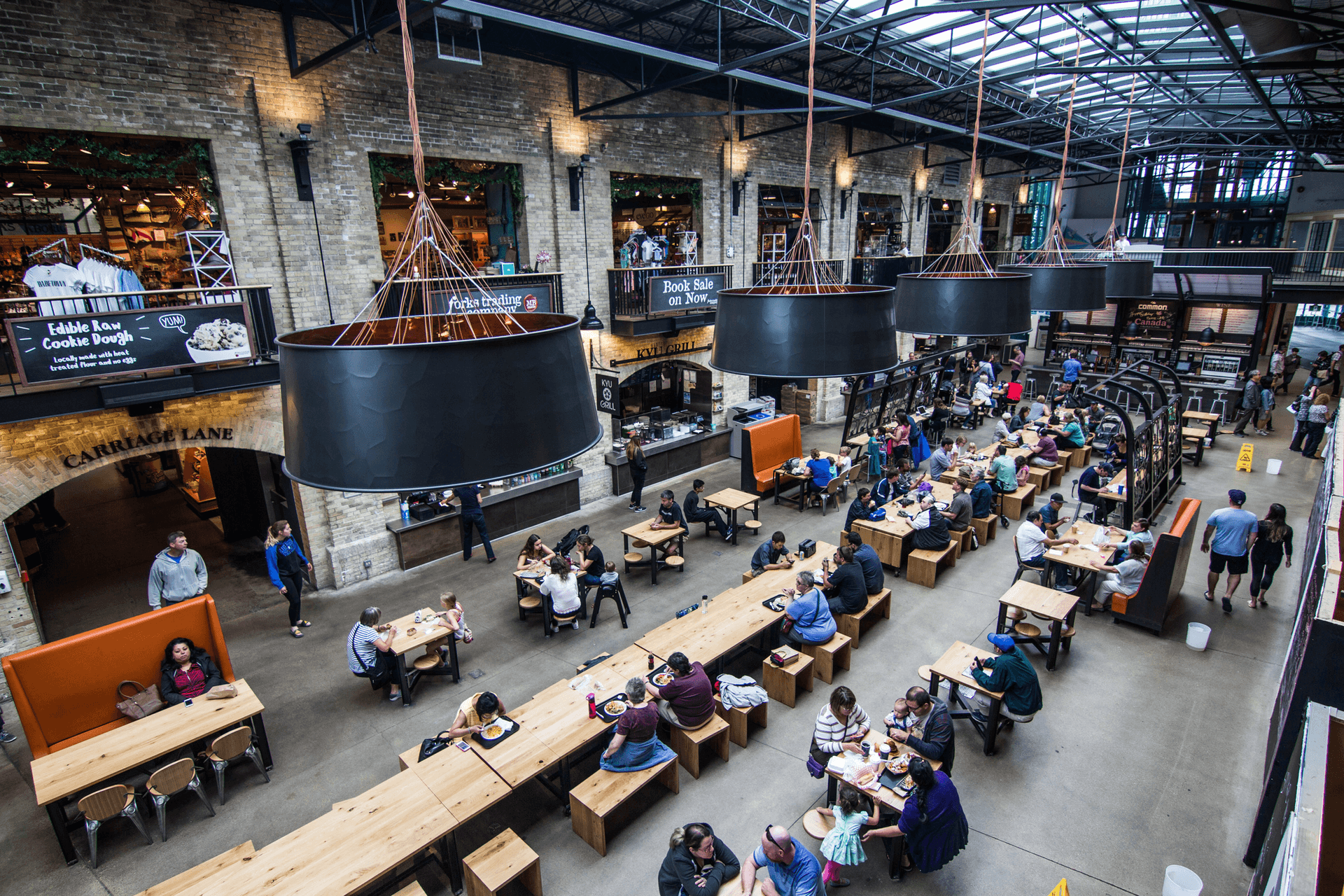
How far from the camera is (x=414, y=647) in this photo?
7172 millimetres

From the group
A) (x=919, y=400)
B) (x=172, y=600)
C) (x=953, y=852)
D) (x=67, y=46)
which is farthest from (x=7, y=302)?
(x=919, y=400)

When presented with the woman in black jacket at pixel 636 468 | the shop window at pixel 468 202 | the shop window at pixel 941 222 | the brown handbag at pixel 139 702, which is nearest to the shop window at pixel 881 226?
the shop window at pixel 941 222

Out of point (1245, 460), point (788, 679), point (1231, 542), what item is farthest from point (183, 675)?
point (1245, 460)

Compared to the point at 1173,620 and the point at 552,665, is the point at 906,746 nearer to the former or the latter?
the point at 552,665

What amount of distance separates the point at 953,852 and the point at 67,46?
11.5 m

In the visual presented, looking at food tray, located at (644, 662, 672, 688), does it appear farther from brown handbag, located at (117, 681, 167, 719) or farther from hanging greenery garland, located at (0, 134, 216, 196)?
hanging greenery garland, located at (0, 134, 216, 196)

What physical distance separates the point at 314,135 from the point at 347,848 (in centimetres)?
865

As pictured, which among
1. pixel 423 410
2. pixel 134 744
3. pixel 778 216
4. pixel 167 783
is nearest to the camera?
pixel 423 410

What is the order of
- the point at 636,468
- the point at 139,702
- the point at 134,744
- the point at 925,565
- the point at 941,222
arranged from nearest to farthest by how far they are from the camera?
the point at 134,744 < the point at 139,702 < the point at 925,565 < the point at 636,468 < the point at 941,222

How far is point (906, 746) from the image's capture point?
5.55 meters

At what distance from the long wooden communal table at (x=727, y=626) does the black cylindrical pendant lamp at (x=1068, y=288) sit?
4267mm

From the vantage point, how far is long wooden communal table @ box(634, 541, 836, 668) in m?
6.92

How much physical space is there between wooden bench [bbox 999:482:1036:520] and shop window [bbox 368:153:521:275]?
943cm

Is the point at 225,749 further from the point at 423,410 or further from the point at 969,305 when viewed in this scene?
the point at 969,305
